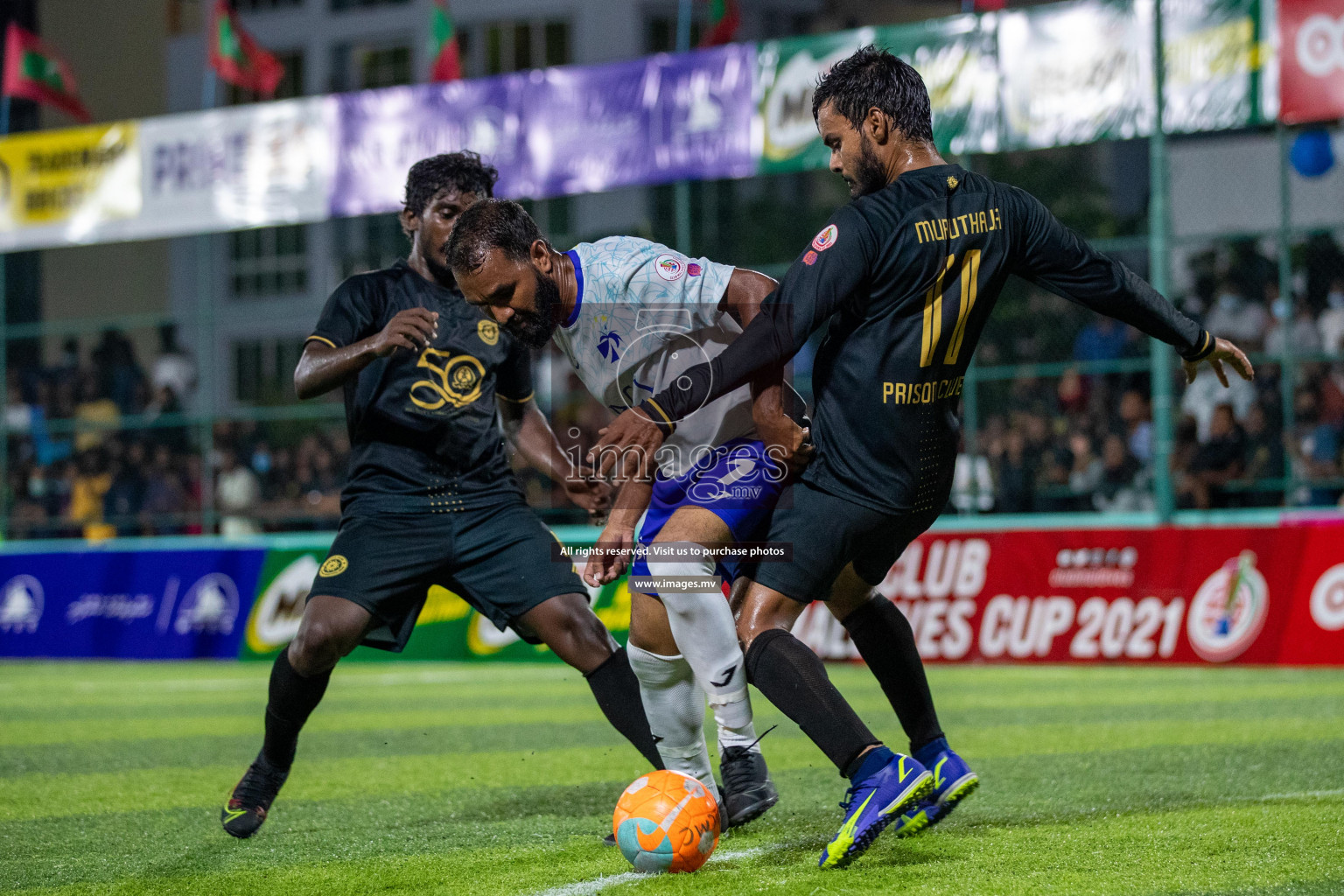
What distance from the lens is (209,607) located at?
13211 mm

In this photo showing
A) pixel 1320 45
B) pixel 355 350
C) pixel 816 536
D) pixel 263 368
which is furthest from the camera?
pixel 263 368

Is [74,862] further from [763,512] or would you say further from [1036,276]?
[1036,276]

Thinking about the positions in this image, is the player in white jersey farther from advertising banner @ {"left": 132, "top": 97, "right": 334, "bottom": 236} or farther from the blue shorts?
advertising banner @ {"left": 132, "top": 97, "right": 334, "bottom": 236}

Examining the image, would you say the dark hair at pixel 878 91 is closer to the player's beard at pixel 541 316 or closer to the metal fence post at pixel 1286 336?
the player's beard at pixel 541 316

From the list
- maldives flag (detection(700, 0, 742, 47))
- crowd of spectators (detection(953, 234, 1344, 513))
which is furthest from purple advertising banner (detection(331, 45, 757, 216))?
crowd of spectators (detection(953, 234, 1344, 513))

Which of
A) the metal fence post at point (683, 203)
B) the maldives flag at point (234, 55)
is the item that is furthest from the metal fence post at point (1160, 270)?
the maldives flag at point (234, 55)

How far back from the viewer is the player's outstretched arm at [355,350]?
15.0 ft

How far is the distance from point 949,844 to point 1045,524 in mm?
7549

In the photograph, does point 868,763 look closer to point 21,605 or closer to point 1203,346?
point 1203,346

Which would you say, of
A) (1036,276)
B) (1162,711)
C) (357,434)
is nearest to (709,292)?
(1036,276)

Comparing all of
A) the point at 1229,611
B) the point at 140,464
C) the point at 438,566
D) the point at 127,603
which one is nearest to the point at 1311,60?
the point at 1229,611

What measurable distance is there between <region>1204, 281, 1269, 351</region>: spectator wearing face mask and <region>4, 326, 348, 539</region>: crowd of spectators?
8231 millimetres

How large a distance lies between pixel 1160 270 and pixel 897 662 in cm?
748

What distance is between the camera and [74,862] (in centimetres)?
455
